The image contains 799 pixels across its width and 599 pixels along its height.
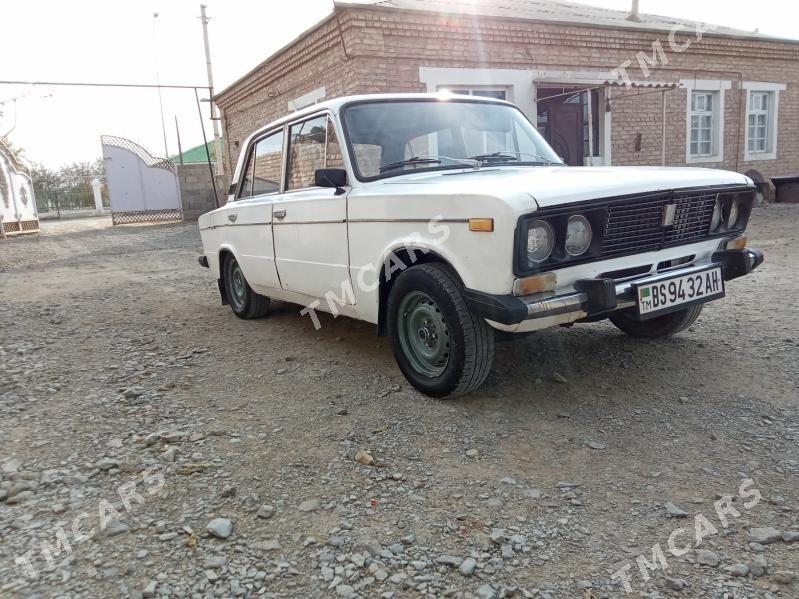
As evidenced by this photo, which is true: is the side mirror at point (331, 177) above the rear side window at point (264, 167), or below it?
below

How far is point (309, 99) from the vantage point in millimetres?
11414

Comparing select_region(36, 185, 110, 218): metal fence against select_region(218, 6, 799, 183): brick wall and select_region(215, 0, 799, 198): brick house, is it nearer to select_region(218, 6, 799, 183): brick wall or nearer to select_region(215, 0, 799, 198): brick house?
select_region(218, 6, 799, 183): brick wall

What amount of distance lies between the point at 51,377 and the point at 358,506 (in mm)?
2760

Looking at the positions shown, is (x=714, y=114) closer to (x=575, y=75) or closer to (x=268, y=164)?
(x=575, y=75)

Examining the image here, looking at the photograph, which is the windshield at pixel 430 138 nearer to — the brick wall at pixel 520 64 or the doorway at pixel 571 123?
the brick wall at pixel 520 64

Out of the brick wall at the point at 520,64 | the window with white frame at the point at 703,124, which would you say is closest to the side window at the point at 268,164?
the brick wall at the point at 520,64

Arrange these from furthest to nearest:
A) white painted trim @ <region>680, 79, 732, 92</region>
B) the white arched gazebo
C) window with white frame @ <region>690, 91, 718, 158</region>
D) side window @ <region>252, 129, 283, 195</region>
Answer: the white arched gazebo < window with white frame @ <region>690, 91, 718, 158</region> < white painted trim @ <region>680, 79, 732, 92</region> < side window @ <region>252, 129, 283, 195</region>

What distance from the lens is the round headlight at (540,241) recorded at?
2.78 meters

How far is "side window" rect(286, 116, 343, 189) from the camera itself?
156 inches

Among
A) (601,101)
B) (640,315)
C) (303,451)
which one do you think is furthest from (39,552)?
(601,101)

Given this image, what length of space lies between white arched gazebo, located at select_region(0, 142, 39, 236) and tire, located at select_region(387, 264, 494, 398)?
17.9 metres

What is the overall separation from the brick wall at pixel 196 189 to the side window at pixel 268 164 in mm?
14730

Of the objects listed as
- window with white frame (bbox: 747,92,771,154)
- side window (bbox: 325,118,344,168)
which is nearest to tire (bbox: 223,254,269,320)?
side window (bbox: 325,118,344,168)

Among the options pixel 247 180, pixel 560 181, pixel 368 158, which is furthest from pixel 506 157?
pixel 247 180
